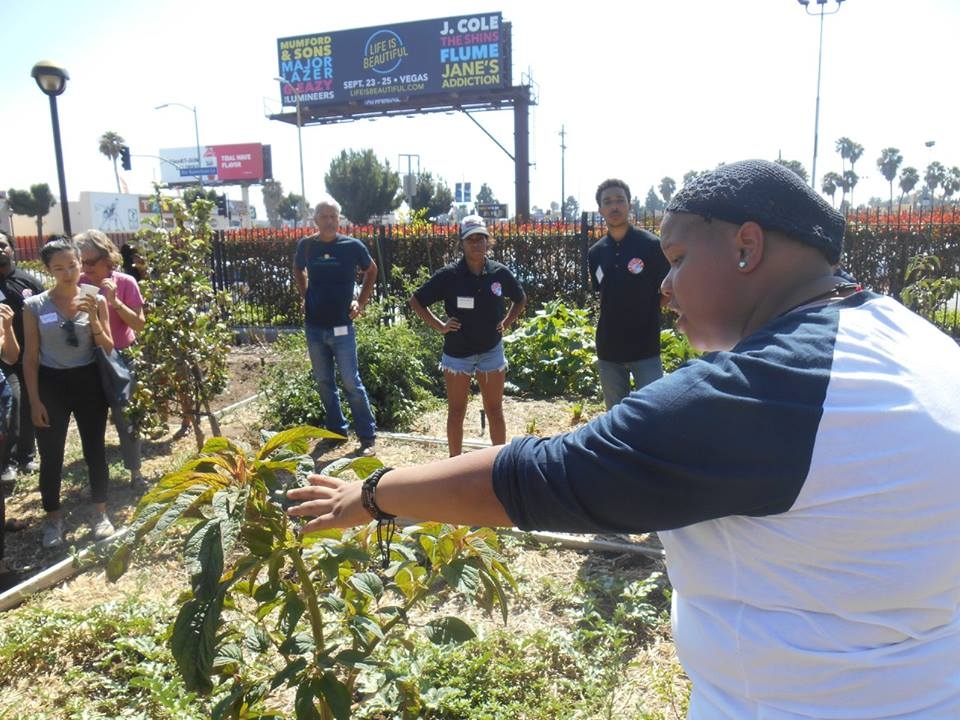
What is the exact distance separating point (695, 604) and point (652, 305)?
3763mm

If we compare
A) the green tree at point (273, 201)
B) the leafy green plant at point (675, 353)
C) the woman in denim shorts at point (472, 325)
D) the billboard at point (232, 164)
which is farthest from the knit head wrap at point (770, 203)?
the green tree at point (273, 201)

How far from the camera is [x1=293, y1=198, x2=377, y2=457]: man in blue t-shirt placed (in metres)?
6.11

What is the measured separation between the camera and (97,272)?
17.8 ft

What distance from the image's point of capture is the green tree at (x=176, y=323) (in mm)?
5383

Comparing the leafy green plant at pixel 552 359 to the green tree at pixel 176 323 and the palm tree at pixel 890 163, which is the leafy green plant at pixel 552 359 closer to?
the green tree at pixel 176 323

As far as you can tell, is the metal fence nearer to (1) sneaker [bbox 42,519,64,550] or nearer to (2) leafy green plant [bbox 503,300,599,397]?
(2) leafy green plant [bbox 503,300,599,397]

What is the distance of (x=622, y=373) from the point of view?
4934 millimetres

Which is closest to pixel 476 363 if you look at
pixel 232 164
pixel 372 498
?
pixel 372 498

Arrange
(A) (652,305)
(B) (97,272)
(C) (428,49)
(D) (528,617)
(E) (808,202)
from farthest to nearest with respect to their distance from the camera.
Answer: (C) (428,49)
(B) (97,272)
(A) (652,305)
(D) (528,617)
(E) (808,202)

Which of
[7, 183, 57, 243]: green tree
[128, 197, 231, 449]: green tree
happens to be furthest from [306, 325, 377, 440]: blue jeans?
[7, 183, 57, 243]: green tree

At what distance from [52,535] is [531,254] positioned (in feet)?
29.2

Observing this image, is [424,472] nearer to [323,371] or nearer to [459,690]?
[459,690]

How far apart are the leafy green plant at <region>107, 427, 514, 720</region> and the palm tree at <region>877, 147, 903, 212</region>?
101 m

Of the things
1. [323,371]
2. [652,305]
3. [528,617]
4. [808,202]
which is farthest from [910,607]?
[323,371]
